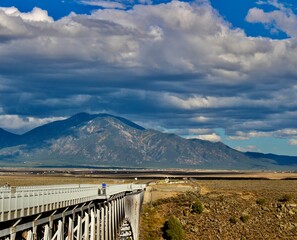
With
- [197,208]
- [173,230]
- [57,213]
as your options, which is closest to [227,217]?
[197,208]

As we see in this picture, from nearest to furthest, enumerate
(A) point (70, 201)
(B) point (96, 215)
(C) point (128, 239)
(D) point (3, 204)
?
(D) point (3, 204)
(A) point (70, 201)
(B) point (96, 215)
(C) point (128, 239)

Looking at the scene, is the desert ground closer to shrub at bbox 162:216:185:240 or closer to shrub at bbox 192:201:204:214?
shrub at bbox 192:201:204:214

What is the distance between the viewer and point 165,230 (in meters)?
114

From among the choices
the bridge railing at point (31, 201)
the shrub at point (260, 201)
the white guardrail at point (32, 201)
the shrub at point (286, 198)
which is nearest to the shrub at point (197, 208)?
the shrub at point (260, 201)

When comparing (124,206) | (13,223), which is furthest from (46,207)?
(124,206)

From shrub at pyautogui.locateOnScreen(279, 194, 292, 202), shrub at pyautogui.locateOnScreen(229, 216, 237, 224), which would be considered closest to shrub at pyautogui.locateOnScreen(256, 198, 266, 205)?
shrub at pyautogui.locateOnScreen(279, 194, 292, 202)

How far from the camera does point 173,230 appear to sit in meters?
113

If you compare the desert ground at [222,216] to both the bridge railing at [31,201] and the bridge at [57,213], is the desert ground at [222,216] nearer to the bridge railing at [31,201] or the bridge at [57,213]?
the bridge at [57,213]

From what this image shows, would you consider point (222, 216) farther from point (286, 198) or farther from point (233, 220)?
point (286, 198)

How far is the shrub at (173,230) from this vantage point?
111750 mm

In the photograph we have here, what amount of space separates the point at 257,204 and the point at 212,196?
15346mm

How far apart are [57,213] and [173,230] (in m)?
76.9

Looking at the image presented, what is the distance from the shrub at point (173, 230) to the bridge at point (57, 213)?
40.5 metres

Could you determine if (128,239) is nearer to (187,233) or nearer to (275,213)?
(187,233)
